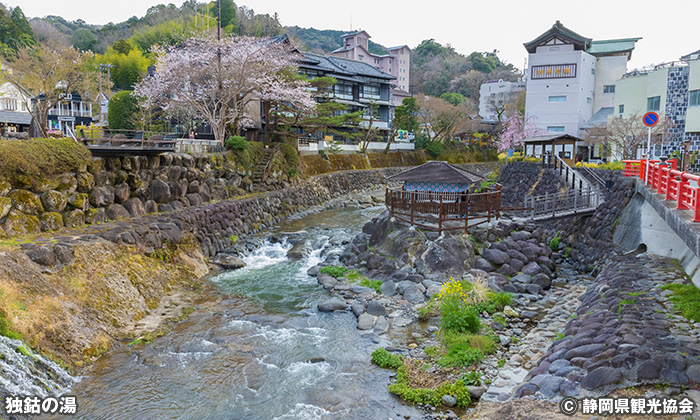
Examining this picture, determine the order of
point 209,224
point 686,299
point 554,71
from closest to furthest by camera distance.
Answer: point 686,299
point 209,224
point 554,71

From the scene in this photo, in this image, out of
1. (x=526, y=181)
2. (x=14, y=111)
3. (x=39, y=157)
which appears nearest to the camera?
(x=39, y=157)

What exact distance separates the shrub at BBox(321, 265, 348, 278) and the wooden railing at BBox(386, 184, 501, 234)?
3.34 m

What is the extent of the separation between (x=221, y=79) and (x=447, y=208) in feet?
Result: 55.9

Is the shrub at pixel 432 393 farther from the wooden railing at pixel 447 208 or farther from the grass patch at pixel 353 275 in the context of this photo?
the wooden railing at pixel 447 208

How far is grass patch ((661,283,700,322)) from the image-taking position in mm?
9044

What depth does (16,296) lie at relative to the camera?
10398 mm

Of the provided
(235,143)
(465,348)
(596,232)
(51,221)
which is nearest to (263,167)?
(235,143)

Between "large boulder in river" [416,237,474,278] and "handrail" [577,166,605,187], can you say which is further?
"handrail" [577,166,605,187]

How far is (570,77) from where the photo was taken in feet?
143

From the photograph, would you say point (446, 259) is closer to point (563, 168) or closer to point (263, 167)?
point (563, 168)

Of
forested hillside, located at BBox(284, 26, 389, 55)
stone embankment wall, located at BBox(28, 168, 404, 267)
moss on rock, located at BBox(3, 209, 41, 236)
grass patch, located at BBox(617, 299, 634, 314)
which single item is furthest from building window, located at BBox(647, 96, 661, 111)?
forested hillside, located at BBox(284, 26, 389, 55)

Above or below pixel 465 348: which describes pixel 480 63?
above

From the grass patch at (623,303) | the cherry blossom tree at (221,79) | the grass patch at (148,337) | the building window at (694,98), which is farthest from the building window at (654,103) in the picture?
the grass patch at (148,337)

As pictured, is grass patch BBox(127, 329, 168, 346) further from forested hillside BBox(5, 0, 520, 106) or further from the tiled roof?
the tiled roof
